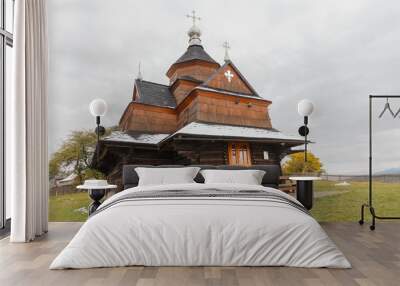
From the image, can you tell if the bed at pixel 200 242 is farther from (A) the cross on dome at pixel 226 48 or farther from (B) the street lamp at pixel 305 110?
(A) the cross on dome at pixel 226 48

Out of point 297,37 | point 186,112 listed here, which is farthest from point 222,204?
point 297,37

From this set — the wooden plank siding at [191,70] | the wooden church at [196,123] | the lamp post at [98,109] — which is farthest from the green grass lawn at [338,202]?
the wooden plank siding at [191,70]

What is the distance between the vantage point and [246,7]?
488 cm

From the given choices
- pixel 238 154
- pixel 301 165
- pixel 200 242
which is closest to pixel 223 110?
pixel 238 154

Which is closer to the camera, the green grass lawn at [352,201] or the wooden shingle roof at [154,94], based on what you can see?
the green grass lawn at [352,201]

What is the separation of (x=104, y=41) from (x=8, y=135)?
194 cm

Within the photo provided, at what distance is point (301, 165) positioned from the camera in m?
4.86

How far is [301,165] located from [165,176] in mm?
2168

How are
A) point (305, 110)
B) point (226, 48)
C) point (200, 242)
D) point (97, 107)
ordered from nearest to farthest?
point (200, 242) → point (97, 107) → point (305, 110) → point (226, 48)

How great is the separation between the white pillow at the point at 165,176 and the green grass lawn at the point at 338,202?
1.29 m

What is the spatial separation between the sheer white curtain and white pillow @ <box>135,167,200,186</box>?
1143mm

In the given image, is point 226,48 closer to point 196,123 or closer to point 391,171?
point 196,123

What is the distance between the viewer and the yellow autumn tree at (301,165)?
485 cm

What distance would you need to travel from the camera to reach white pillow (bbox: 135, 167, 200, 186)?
3.95m
